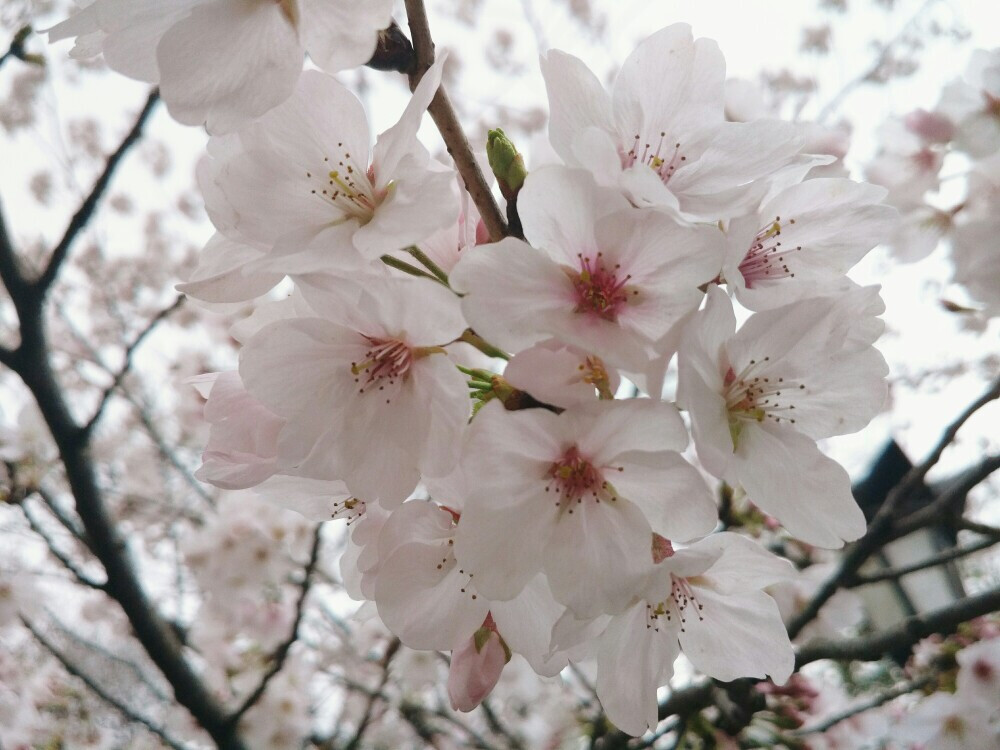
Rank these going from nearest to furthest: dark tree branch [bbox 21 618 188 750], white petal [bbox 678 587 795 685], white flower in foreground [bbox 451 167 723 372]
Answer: white flower in foreground [bbox 451 167 723 372], white petal [bbox 678 587 795 685], dark tree branch [bbox 21 618 188 750]

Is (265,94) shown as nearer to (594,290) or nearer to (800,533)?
(594,290)

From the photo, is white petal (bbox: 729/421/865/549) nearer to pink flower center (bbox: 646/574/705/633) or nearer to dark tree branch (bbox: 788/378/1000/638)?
pink flower center (bbox: 646/574/705/633)

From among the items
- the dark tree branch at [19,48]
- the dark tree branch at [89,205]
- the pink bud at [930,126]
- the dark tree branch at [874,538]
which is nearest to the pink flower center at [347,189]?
the dark tree branch at [89,205]

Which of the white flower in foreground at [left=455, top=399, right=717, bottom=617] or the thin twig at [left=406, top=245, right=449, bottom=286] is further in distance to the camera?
the thin twig at [left=406, top=245, right=449, bottom=286]

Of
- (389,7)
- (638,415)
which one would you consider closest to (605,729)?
(638,415)

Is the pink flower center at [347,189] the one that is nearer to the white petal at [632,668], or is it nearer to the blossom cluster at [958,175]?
the white petal at [632,668]

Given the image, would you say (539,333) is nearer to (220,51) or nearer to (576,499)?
(576,499)

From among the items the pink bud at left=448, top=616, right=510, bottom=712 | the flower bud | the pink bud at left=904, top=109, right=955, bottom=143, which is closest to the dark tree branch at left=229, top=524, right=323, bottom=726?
the pink bud at left=448, top=616, right=510, bottom=712
